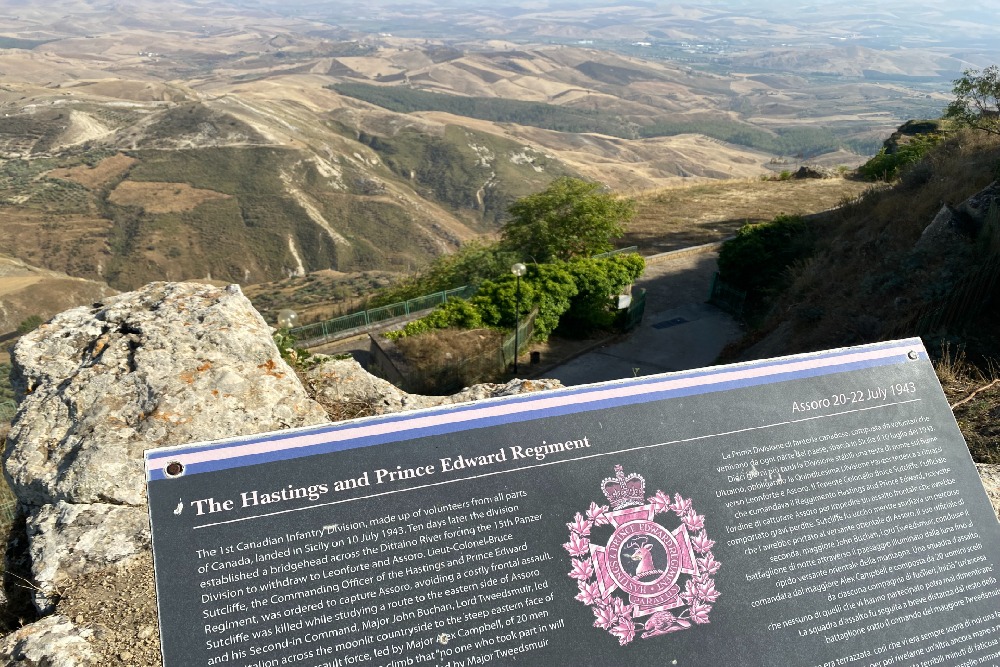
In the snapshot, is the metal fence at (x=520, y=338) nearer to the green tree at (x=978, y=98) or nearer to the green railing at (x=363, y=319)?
the green railing at (x=363, y=319)

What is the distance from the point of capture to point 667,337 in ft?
66.6

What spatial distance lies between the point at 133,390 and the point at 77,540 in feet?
4.23

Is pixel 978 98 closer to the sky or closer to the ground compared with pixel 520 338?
closer to the sky

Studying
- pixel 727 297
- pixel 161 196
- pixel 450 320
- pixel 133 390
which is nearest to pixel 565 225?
pixel 727 297

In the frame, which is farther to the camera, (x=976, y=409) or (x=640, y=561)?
(x=976, y=409)

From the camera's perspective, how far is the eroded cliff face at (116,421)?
13.0 ft

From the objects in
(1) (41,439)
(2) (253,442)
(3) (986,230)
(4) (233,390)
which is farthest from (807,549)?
(3) (986,230)

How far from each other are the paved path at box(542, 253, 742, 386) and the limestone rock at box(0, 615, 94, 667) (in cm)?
1308

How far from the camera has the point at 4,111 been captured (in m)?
133

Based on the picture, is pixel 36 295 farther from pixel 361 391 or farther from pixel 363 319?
pixel 361 391

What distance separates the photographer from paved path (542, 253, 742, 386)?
17.8 meters

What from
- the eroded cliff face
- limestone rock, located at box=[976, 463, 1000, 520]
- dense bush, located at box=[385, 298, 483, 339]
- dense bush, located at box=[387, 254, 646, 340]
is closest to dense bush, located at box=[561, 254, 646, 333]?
dense bush, located at box=[387, 254, 646, 340]

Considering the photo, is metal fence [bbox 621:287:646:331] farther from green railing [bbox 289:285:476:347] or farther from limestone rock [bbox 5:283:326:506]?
limestone rock [bbox 5:283:326:506]

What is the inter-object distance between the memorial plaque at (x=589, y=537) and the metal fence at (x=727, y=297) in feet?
62.3
